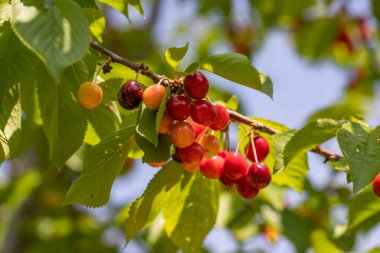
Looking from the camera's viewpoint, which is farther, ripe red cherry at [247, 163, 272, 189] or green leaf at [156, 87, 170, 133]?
ripe red cherry at [247, 163, 272, 189]

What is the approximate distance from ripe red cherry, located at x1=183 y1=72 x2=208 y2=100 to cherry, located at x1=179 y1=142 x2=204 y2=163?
0.53 ft

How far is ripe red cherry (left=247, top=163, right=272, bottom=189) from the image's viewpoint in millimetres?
1887

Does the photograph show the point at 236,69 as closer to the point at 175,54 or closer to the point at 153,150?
the point at 175,54

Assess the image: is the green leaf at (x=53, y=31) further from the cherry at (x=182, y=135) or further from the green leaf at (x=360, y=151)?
the green leaf at (x=360, y=151)

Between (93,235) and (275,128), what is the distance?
2.88m

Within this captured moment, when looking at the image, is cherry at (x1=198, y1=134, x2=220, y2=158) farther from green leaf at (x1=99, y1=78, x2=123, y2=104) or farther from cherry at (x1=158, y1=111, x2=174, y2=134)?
green leaf at (x1=99, y1=78, x2=123, y2=104)

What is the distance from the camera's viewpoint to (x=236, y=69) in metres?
1.76

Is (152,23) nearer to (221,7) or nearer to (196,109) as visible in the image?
(221,7)

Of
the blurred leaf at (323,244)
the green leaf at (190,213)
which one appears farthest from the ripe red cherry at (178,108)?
the blurred leaf at (323,244)

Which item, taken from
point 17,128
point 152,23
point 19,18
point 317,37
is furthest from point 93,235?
point 19,18

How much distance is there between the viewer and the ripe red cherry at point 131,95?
1684 mm

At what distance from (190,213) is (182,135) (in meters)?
0.62

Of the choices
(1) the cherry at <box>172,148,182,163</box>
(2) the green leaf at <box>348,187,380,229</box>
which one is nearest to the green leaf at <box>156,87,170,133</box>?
(1) the cherry at <box>172,148,182,163</box>

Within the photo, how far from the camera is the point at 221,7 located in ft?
15.6
